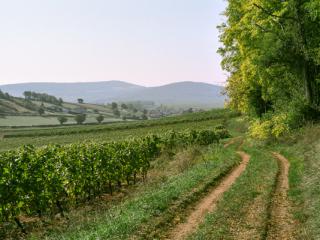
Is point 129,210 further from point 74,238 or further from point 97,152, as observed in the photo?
point 97,152

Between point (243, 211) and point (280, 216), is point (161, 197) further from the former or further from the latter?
point (280, 216)

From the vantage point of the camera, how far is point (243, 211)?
16.3m

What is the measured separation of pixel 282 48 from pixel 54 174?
23779 millimetres

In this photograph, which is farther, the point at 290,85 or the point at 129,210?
the point at 290,85

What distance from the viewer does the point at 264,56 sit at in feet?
118

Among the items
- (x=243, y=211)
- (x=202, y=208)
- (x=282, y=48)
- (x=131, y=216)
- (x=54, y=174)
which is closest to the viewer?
(x=131, y=216)

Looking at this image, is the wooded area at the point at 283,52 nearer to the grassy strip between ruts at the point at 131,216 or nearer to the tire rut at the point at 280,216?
the tire rut at the point at 280,216

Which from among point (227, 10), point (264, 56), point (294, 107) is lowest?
point (294, 107)

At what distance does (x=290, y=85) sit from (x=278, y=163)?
1393 cm

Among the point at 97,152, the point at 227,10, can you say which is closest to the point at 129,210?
the point at 97,152

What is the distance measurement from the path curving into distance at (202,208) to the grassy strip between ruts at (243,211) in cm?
31

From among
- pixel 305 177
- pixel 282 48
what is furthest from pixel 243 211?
pixel 282 48

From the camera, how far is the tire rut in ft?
44.7

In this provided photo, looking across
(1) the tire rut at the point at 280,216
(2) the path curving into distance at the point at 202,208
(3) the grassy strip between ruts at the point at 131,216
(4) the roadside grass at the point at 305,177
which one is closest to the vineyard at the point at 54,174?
(3) the grassy strip between ruts at the point at 131,216
